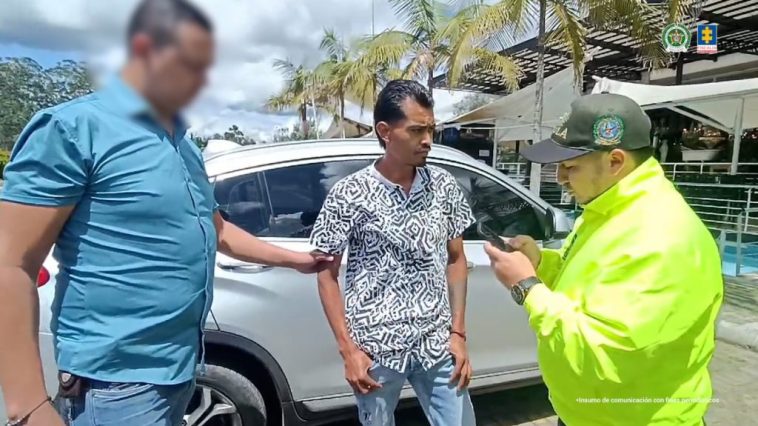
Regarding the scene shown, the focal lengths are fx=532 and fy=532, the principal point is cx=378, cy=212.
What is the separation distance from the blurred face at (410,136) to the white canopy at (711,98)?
7605 mm

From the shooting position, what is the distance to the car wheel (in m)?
2.41

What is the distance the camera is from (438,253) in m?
1.97

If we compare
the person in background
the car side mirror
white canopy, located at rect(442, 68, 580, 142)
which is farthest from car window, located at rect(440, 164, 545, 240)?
white canopy, located at rect(442, 68, 580, 142)

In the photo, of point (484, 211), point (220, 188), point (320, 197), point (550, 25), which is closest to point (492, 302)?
point (484, 211)

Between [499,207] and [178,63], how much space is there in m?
2.57

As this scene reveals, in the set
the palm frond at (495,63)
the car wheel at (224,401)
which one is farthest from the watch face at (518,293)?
the palm frond at (495,63)

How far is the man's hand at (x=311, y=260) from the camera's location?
1940mm

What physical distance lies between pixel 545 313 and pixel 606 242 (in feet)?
0.75

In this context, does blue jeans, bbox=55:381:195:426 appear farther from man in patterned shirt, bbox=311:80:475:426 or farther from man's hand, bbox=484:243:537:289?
man's hand, bbox=484:243:537:289

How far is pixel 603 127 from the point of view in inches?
53.6

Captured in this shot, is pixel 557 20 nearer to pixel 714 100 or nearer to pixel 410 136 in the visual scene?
pixel 714 100

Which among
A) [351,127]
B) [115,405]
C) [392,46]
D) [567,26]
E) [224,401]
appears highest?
[392,46]

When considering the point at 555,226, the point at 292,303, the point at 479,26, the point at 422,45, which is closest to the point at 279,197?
the point at 292,303

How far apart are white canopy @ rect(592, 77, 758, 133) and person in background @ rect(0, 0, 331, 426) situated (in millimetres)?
8542
